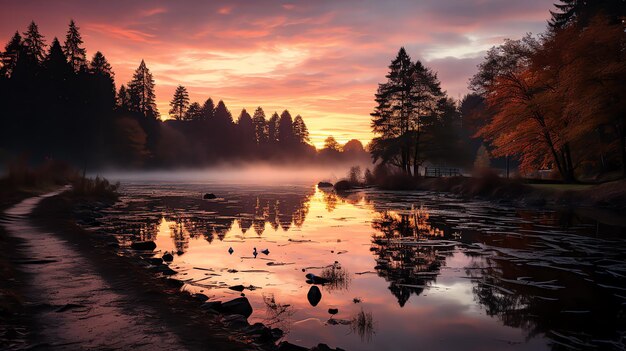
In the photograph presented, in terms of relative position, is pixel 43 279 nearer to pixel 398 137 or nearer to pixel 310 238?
pixel 310 238

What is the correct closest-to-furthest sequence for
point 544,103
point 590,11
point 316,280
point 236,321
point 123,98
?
point 236,321 < point 316,280 < point 544,103 < point 590,11 < point 123,98

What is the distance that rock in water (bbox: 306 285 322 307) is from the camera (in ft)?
30.2

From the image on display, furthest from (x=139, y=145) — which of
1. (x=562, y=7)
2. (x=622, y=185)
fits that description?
(x=622, y=185)

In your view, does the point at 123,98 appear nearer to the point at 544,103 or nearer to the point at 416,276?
the point at 544,103

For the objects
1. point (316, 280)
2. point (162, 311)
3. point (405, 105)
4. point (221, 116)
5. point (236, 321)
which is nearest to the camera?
point (236, 321)

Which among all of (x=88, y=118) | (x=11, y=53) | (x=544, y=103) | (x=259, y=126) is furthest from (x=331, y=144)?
(x=544, y=103)

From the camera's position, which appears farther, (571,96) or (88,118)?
(88,118)

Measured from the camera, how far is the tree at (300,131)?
150750mm

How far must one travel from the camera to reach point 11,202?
2338cm

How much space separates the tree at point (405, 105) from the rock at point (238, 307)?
156ft

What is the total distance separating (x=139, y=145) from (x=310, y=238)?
8124cm

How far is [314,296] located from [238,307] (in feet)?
6.03

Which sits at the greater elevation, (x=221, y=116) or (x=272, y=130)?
(x=221, y=116)

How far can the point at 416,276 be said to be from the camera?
11.3m
